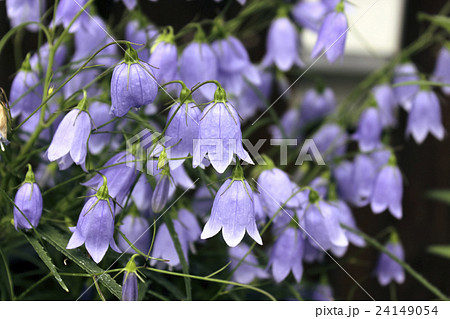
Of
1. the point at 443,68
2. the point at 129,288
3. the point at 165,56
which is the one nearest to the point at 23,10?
the point at 165,56

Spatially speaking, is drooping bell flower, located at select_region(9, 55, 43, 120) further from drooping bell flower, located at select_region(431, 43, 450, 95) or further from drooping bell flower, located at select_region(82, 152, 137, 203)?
drooping bell flower, located at select_region(431, 43, 450, 95)

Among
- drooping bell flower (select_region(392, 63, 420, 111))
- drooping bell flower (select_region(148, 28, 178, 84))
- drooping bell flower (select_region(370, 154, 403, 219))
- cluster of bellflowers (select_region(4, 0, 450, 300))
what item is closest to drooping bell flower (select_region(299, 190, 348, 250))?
Answer: cluster of bellflowers (select_region(4, 0, 450, 300))

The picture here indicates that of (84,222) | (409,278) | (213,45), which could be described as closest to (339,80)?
(409,278)

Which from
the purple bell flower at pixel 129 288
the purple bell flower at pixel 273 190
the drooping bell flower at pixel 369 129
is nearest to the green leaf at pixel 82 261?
the purple bell flower at pixel 129 288

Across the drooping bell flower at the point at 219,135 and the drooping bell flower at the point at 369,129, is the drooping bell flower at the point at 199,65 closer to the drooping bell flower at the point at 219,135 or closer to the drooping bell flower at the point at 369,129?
the drooping bell flower at the point at 219,135

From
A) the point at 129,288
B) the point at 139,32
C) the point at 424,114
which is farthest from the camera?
the point at 424,114

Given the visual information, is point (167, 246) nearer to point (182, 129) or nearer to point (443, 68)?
point (182, 129)

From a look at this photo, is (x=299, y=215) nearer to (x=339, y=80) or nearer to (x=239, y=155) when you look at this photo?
(x=239, y=155)

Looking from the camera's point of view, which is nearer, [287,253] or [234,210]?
[234,210]
